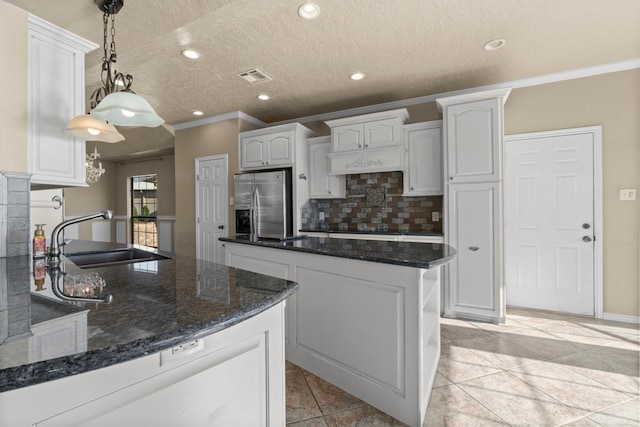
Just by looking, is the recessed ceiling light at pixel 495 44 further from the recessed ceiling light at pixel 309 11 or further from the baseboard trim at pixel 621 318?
the baseboard trim at pixel 621 318

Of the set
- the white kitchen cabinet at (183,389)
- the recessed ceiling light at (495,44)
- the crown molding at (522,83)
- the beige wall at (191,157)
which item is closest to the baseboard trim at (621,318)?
the crown molding at (522,83)

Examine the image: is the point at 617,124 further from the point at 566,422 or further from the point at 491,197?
the point at 566,422

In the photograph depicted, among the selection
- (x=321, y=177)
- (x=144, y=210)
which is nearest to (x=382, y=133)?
(x=321, y=177)

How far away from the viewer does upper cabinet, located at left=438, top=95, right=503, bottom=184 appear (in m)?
3.01

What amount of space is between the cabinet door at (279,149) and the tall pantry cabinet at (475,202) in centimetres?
195

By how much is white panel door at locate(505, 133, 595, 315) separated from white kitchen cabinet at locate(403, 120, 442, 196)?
861 millimetres

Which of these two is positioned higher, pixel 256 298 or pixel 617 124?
pixel 617 124

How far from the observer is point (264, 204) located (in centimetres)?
417

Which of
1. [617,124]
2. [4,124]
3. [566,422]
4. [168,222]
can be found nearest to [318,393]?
[566,422]

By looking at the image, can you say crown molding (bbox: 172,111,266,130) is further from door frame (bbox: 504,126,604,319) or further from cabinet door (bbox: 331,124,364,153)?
door frame (bbox: 504,126,604,319)

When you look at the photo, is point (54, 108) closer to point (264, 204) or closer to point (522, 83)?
point (264, 204)

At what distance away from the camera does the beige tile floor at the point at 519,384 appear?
5.50 feet

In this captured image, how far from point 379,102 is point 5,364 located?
4.23 m

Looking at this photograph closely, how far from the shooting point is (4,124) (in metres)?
1.69
